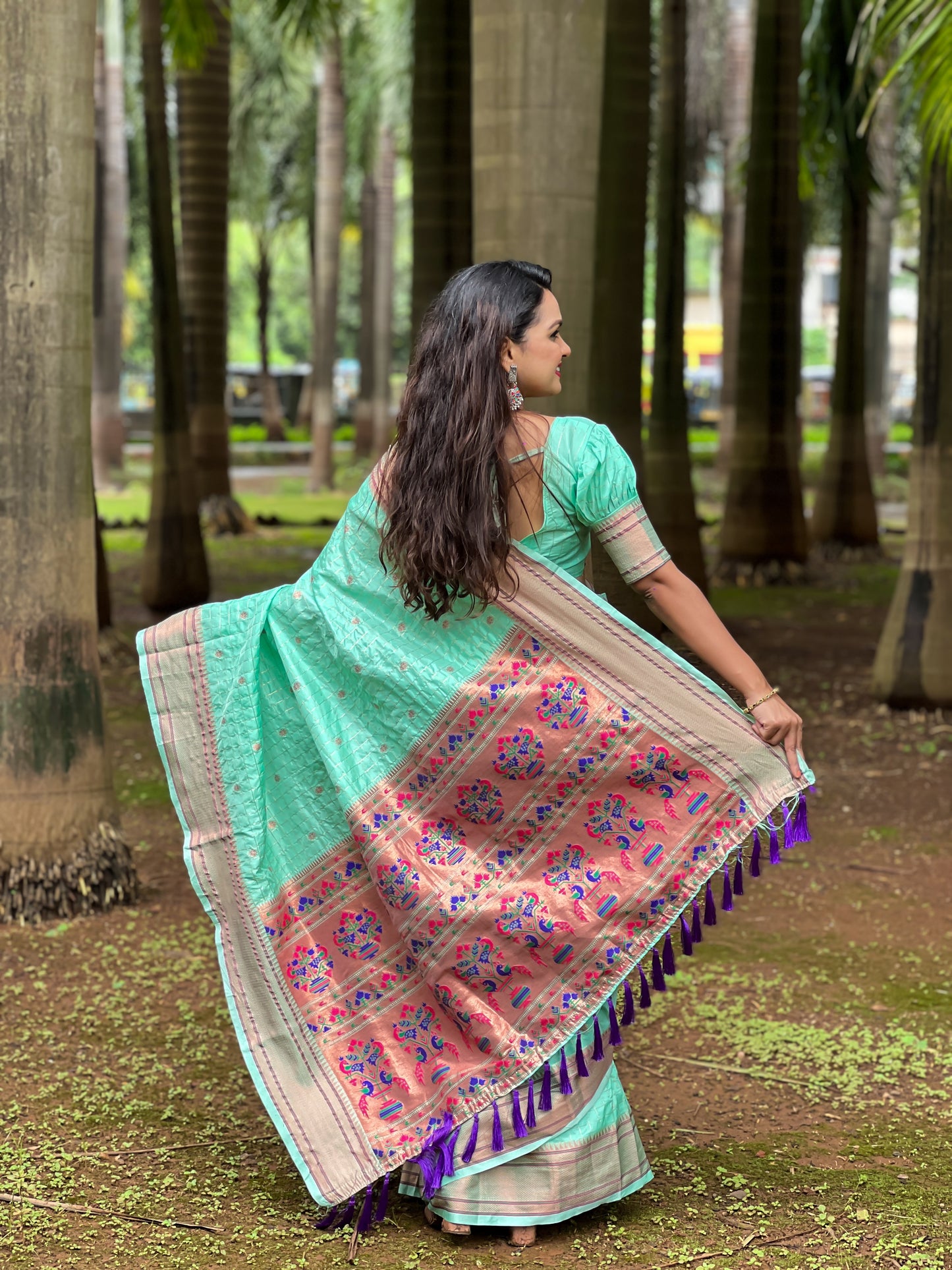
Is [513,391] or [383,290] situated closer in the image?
[513,391]

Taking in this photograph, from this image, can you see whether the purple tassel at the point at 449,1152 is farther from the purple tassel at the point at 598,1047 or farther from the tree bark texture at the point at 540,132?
the tree bark texture at the point at 540,132

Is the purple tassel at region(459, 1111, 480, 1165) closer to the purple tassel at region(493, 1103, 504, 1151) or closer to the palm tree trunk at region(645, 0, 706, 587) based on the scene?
the purple tassel at region(493, 1103, 504, 1151)

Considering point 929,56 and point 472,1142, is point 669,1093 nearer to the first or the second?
point 472,1142

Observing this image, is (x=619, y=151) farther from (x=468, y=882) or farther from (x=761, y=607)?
(x=468, y=882)

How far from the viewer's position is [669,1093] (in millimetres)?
4230

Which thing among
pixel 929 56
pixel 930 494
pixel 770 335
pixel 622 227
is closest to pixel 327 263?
pixel 770 335

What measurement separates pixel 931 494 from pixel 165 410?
5.66m

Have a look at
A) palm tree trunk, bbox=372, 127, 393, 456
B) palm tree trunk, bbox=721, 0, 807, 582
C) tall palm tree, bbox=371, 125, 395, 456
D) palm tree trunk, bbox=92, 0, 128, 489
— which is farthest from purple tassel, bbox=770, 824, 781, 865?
palm tree trunk, bbox=372, 127, 393, 456

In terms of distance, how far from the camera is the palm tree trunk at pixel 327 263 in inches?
941

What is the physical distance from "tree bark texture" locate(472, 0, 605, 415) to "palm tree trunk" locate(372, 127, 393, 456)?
21.0m

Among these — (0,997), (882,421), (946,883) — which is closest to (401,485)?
(0,997)

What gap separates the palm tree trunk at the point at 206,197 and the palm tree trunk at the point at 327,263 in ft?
30.0

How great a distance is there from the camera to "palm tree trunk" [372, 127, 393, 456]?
27.7m

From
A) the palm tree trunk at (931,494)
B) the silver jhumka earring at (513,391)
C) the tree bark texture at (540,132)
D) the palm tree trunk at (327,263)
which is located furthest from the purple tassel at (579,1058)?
the palm tree trunk at (327,263)
